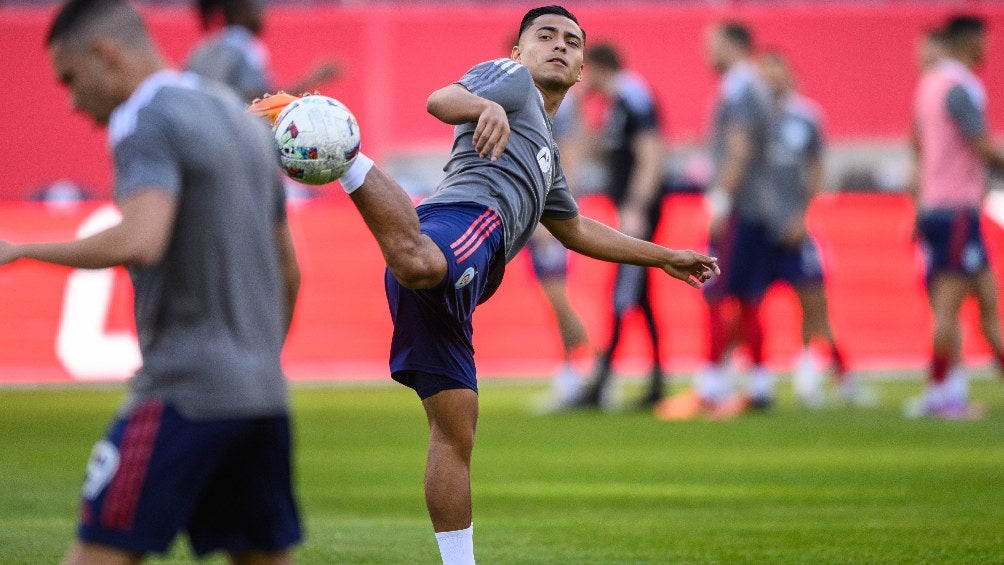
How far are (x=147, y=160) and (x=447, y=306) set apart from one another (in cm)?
171

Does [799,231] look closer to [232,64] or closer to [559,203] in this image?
[232,64]

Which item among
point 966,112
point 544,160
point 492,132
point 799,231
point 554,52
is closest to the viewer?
point 492,132

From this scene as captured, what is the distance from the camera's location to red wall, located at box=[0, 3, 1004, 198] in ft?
93.2

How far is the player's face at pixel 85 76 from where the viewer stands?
3543 mm

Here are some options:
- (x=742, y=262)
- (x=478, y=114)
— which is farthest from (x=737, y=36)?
(x=478, y=114)

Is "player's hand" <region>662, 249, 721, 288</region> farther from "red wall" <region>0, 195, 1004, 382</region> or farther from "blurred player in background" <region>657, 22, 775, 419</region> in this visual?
"red wall" <region>0, 195, 1004, 382</region>

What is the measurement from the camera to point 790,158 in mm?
13055

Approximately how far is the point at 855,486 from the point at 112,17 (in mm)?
5638

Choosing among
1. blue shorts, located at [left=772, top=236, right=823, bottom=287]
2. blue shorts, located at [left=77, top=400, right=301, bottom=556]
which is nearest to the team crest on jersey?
blue shorts, located at [left=77, top=400, right=301, bottom=556]

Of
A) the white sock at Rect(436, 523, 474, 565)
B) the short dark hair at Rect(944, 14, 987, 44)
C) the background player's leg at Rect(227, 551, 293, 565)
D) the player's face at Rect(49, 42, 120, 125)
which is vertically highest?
the short dark hair at Rect(944, 14, 987, 44)

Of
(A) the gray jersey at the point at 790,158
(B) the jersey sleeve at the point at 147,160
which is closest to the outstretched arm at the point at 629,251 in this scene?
(B) the jersey sleeve at the point at 147,160

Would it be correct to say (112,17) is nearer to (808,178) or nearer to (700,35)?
(808,178)

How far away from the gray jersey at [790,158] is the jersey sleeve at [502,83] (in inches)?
301

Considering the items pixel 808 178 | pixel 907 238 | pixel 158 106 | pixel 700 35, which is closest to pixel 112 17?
pixel 158 106
